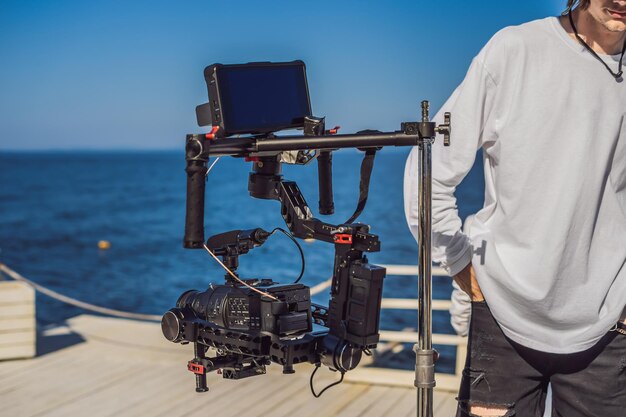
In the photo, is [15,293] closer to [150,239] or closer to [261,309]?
[261,309]

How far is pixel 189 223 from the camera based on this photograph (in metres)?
1.56

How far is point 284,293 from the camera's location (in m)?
1.79

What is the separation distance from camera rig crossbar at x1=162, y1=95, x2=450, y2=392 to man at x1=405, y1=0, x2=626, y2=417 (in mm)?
228

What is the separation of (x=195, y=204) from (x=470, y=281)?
668mm

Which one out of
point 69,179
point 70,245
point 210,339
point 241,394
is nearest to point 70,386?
point 241,394

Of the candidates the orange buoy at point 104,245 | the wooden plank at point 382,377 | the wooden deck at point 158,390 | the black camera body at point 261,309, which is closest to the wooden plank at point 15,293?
the wooden deck at point 158,390

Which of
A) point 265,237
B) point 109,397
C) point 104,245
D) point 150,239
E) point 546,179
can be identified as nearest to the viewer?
point 546,179

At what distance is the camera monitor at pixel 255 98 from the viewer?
1733mm

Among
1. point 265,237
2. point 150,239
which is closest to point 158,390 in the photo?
point 265,237

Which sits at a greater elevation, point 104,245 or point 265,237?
point 265,237

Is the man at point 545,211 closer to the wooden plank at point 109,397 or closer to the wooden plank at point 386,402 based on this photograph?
the wooden plank at point 386,402

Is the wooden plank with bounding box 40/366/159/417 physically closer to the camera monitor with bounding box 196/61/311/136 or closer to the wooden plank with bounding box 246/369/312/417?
the wooden plank with bounding box 246/369/312/417

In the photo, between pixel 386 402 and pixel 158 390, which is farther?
pixel 158 390

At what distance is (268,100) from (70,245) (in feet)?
144
